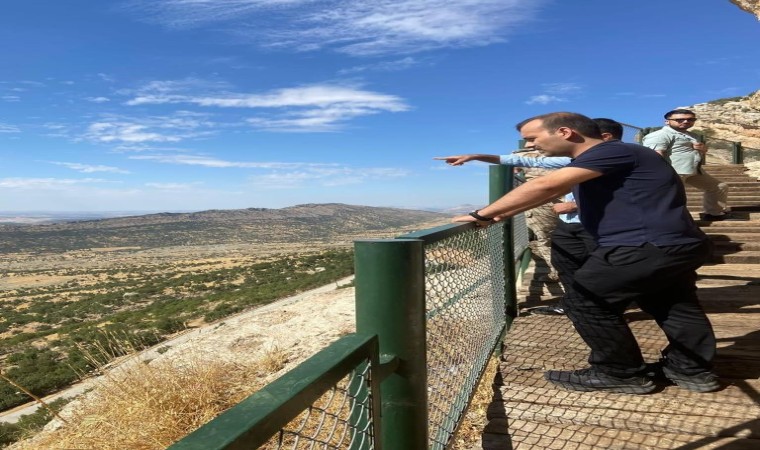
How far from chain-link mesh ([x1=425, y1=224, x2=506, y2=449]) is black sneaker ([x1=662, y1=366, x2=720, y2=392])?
42.4 inches

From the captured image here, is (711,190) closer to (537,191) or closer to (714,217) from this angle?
(714,217)

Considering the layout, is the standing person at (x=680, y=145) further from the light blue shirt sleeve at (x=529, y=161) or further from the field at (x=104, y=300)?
the field at (x=104, y=300)

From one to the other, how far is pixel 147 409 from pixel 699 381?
19.0 ft

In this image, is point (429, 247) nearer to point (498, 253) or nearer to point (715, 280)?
point (498, 253)

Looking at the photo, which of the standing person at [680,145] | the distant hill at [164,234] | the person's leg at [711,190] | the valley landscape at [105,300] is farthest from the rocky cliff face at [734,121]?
the distant hill at [164,234]

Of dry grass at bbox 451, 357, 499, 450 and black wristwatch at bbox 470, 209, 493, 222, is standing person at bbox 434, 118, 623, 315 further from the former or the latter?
black wristwatch at bbox 470, 209, 493, 222

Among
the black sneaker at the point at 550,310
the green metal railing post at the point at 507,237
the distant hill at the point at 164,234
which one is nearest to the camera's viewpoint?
the green metal railing post at the point at 507,237

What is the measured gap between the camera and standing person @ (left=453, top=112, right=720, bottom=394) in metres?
2.57

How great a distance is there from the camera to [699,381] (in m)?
2.88

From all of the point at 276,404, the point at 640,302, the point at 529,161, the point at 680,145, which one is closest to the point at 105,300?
the point at 680,145

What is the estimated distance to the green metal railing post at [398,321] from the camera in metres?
1.49

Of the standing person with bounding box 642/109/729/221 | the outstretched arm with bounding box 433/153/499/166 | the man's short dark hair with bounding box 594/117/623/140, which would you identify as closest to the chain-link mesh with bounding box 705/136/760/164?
the standing person with bounding box 642/109/729/221

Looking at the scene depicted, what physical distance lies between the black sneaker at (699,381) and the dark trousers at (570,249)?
0.99 metres

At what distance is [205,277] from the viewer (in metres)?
66.2
